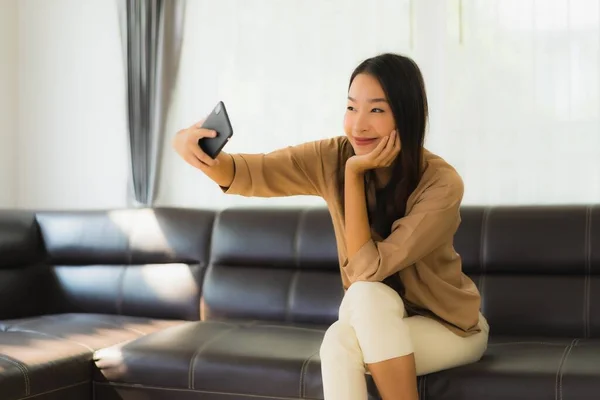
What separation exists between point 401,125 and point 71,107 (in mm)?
2304

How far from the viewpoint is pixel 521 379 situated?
A: 6.42 ft

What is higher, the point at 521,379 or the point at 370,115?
the point at 370,115

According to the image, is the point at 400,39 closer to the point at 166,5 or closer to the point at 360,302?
the point at 166,5

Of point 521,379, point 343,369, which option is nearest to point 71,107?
point 343,369

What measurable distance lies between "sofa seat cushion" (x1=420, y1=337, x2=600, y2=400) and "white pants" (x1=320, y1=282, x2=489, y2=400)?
6 cm

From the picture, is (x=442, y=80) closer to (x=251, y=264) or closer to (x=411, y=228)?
(x=251, y=264)

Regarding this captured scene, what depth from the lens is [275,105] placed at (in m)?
3.36

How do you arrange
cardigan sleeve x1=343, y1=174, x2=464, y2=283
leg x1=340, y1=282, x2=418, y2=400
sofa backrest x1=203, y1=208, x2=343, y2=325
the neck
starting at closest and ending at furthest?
leg x1=340, y1=282, x2=418, y2=400, cardigan sleeve x1=343, y1=174, x2=464, y2=283, the neck, sofa backrest x1=203, y1=208, x2=343, y2=325

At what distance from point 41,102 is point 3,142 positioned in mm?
267

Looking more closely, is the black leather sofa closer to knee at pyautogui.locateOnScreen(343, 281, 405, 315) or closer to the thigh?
the thigh

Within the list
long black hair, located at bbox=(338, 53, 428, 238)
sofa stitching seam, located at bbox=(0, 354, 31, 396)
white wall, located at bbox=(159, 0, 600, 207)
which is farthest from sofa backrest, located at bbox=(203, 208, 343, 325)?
sofa stitching seam, located at bbox=(0, 354, 31, 396)

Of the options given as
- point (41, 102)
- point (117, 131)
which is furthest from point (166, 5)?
point (41, 102)

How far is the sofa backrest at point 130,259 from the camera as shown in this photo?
304 centimetres

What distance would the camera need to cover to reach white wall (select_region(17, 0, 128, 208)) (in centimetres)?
372
